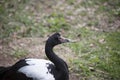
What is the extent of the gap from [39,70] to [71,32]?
9.26ft

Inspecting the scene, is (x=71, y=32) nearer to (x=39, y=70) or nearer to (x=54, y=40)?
(x=54, y=40)

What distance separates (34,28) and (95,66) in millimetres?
2117

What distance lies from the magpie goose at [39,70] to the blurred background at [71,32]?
2.77 feet

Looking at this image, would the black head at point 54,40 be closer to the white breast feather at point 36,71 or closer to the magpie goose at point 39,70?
the magpie goose at point 39,70

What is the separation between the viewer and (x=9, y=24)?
8516mm

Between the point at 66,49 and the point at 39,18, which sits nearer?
the point at 66,49

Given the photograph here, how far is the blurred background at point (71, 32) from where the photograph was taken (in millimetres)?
7008

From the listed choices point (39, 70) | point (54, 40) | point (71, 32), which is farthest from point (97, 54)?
point (39, 70)

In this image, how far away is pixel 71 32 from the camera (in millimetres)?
8336

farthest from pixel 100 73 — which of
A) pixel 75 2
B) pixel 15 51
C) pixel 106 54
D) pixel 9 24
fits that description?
pixel 75 2

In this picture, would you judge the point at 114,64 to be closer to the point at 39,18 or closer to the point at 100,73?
the point at 100,73

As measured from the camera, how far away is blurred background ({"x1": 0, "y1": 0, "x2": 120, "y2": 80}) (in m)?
7.01

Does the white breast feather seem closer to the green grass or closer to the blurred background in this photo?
the blurred background

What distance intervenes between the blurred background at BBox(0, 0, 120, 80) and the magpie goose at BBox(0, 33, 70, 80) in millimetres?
845
